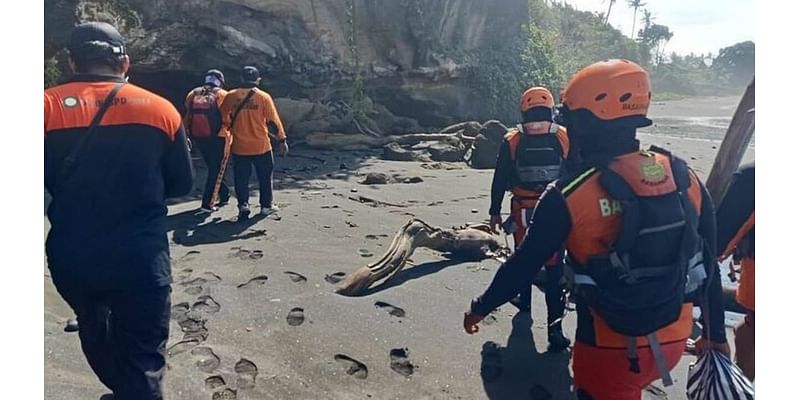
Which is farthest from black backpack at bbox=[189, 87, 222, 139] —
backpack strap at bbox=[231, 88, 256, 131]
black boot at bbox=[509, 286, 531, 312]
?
black boot at bbox=[509, 286, 531, 312]

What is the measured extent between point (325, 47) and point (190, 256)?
11094 millimetres

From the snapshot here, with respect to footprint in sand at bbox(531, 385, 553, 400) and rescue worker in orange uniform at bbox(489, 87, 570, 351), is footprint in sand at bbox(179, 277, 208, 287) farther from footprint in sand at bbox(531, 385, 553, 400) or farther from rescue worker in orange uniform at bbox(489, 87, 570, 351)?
footprint in sand at bbox(531, 385, 553, 400)

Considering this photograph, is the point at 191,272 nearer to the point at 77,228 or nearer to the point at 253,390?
the point at 253,390

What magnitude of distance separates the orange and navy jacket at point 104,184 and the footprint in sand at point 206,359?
47.1 inches

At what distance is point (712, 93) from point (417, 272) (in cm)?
6186

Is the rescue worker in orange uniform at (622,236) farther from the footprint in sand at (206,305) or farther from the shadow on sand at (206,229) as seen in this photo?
the shadow on sand at (206,229)

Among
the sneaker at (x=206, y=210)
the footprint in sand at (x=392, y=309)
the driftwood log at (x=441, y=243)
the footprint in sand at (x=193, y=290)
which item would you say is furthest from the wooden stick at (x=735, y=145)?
the sneaker at (x=206, y=210)

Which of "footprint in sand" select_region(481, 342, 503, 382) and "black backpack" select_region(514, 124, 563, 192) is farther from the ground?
"black backpack" select_region(514, 124, 563, 192)

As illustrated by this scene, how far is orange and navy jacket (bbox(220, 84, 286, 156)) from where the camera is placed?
26.6 feet

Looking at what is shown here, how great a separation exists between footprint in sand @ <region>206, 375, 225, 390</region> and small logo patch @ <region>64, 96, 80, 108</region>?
179 centimetres

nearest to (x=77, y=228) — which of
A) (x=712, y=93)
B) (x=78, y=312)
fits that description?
(x=78, y=312)

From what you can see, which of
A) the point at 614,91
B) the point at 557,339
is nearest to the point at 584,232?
the point at 614,91

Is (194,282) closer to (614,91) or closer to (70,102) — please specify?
(70,102)

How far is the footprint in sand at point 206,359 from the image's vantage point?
415cm
